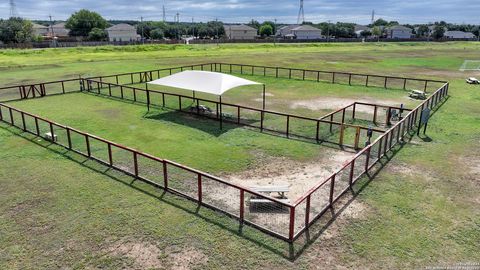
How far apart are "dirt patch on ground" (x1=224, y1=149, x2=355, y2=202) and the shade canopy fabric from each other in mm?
5888

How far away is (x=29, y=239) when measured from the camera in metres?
8.09

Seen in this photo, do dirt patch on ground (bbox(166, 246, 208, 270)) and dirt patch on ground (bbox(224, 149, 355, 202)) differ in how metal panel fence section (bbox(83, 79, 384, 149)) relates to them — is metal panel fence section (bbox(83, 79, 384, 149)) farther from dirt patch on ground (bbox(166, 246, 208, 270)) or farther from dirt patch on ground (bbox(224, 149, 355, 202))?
dirt patch on ground (bbox(166, 246, 208, 270))

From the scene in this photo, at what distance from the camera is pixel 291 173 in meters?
11.7

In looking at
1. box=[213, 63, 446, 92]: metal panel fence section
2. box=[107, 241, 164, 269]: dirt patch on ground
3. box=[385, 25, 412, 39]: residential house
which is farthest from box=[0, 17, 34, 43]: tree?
box=[385, 25, 412, 39]: residential house

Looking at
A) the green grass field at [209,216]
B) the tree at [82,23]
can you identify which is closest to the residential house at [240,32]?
the tree at [82,23]

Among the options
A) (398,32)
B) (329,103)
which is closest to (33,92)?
(329,103)

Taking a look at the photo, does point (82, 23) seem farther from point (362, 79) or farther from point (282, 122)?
point (282, 122)

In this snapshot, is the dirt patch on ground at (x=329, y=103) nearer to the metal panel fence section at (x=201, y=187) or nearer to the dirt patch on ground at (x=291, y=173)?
the dirt patch on ground at (x=291, y=173)

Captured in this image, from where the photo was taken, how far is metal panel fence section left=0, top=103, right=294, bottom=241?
8.59 meters

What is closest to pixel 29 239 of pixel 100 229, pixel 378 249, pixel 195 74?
pixel 100 229

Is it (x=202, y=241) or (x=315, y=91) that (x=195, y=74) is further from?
(x=202, y=241)

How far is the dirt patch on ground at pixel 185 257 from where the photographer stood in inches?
284

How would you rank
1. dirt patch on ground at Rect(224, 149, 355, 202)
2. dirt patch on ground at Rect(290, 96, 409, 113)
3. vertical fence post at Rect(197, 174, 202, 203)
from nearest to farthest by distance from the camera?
vertical fence post at Rect(197, 174, 202, 203)
dirt patch on ground at Rect(224, 149, 355, 202)
dirt patch on ground at Rect(290, 96, 409, 113)

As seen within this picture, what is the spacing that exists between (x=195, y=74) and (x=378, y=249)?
1467 cm
